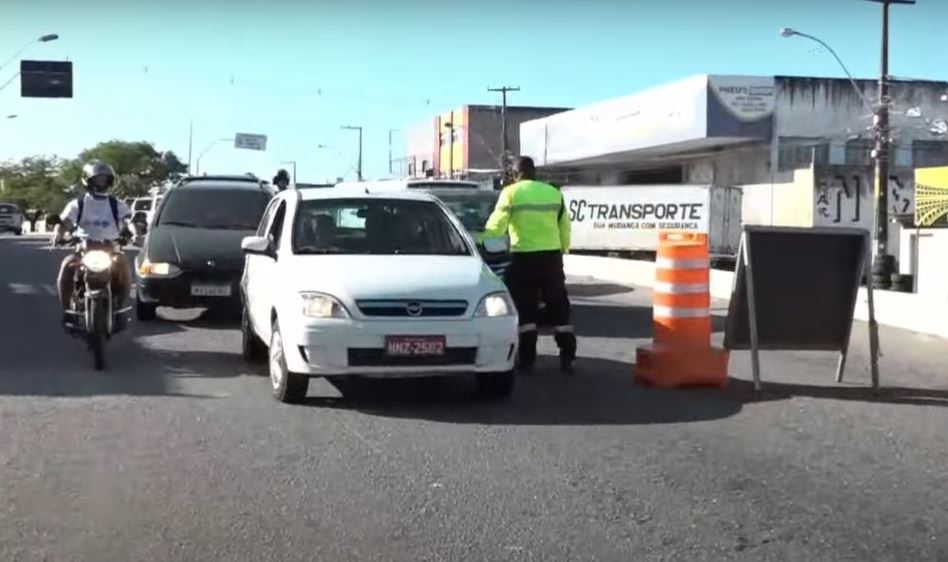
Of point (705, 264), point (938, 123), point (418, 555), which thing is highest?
point (938, 123)

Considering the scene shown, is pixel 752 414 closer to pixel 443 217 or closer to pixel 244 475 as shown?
pixel 443 217

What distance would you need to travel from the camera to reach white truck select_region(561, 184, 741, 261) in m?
38.8

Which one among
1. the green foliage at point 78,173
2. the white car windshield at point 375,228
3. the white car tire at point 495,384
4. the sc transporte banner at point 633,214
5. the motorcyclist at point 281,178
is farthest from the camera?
the green foliage at point 78,173

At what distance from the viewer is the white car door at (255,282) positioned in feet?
32.0

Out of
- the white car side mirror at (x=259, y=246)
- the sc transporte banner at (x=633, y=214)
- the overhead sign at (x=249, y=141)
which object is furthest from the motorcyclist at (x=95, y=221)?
the overhead sign at (x=249, y=141)

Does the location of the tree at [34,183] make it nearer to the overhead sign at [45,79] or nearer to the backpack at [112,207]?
the overhead sign at [45,79]

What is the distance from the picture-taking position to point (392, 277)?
8.40m

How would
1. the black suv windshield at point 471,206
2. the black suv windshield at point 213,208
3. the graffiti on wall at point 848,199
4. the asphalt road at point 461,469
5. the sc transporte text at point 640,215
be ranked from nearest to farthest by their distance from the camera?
the asphalt road at point 461,469 < the black suv windshield at point 213,208 < the black suv windshield at point 471,206 < the sc transporte text at point 640,215 < the graffiti on wall at point 848,199

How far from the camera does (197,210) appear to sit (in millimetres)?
14578

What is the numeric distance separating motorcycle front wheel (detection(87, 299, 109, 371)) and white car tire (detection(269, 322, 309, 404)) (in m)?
1.94

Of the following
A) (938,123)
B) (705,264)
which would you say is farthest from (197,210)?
(938,123)

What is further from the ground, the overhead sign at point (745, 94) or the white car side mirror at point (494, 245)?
the overhead sign at point (745, 94)

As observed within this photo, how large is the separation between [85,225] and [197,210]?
14.4ft

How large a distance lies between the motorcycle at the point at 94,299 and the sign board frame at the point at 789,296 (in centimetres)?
510
